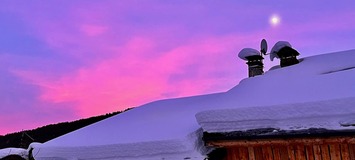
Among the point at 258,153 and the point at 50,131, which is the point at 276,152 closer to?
the point at 258,153

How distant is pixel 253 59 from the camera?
27.6 feet

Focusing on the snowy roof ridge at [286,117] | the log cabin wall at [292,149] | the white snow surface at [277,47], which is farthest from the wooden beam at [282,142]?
the white snow surface at [277,47]

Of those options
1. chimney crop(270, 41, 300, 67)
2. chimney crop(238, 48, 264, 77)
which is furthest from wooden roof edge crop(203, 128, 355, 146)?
chimney crop(238, 48, 264, 77)

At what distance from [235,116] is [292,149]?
0.69 meters

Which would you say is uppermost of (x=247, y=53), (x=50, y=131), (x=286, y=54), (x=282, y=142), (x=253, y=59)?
(x=247, y=53)

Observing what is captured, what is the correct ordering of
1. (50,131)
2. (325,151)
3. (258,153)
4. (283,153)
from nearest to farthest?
(325,151) < (283,153) < (258,153) < (50,131)

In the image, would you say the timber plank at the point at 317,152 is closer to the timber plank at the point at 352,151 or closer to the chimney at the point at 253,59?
the timber plank at the point at 352,151

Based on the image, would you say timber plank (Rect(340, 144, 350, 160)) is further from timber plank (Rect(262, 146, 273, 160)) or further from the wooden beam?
timber plank (Rect(262, 146, 273, 160))

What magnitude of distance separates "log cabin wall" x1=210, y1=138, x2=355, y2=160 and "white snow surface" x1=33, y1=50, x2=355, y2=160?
0.17 meters

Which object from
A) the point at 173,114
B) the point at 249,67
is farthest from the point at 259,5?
Result: the point at 173,114

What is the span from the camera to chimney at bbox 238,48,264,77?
8.31 metres

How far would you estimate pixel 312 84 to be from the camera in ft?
16.1

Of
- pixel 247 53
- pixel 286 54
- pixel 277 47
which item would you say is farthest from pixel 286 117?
pixel 247 53

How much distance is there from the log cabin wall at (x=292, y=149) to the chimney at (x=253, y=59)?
3.95 m
